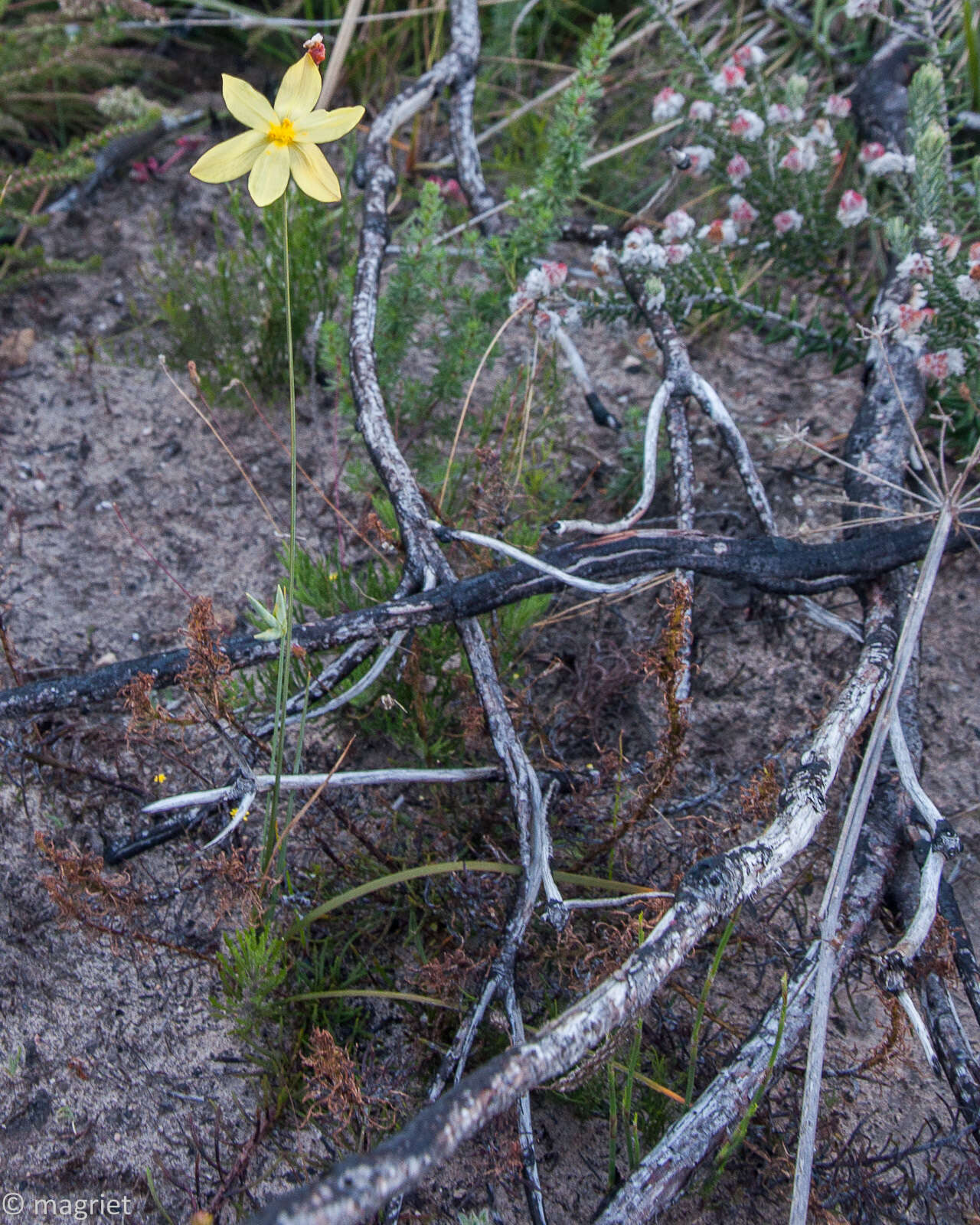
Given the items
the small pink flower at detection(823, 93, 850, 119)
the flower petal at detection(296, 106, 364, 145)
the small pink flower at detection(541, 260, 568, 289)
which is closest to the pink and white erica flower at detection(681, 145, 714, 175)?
the small pink flower at detection(823, 93, 850, 119)

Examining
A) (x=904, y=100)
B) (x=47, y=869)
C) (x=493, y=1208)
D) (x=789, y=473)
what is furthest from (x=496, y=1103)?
(x=904, y=100)

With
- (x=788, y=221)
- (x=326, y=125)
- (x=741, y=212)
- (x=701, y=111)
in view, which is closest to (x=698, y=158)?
(x=701, y=111)

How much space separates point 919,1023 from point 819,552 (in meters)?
0.87

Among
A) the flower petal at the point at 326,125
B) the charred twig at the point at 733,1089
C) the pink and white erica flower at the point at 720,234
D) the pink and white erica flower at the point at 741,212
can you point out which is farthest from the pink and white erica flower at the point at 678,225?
the charred twig at the point at 733,1089

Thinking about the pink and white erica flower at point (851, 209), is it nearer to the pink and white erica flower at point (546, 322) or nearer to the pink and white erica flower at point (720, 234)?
the pink and white erica flower at point (720, 234)

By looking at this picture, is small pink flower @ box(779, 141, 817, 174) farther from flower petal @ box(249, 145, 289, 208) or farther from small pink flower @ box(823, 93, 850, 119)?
flower petal @ box(249, 145, 289, 208)

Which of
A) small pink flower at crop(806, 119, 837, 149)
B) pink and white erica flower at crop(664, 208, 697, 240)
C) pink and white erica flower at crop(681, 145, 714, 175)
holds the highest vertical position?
small pink flower at crop(806, 119, 837, 149)

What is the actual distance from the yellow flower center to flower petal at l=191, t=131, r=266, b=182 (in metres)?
0.02

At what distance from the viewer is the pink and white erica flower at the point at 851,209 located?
228cm

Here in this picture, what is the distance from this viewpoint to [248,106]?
51.8 inches

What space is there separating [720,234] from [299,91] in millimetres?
1352

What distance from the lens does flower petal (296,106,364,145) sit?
1.31 metres

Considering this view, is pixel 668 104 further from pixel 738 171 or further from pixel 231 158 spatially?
pixel 231 158

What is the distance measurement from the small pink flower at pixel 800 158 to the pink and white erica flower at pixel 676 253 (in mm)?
376
